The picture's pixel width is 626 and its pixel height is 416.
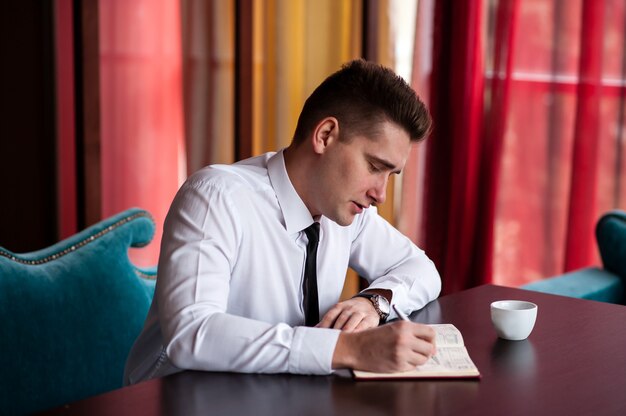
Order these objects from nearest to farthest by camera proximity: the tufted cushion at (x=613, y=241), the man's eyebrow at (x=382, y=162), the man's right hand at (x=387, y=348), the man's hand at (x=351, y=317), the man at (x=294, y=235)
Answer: the man's right hand at (x=387, y=348), the man at (x=294, y=235), the man's hand at (x=351, y=317), the man's eyebrow at (x=382, y=162), the tufted cushion at (x=613, y=241)

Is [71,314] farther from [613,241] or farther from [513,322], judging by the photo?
[613,241]

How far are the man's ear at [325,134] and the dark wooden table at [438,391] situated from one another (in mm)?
494

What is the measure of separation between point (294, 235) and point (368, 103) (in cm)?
32

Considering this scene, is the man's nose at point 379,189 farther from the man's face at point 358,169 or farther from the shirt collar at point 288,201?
the shirt collar at point 288,201

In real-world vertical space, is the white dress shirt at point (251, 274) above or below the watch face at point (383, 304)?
above

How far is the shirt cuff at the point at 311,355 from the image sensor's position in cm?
128

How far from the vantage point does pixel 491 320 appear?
163cm

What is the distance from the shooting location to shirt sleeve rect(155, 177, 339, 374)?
129 cm

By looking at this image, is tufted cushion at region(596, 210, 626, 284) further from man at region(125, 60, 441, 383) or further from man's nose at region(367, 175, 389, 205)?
man's nose at region(367, 175, 389, 205)

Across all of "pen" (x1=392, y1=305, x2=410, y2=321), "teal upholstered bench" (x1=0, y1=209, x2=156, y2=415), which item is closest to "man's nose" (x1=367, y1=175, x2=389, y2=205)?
"pen" (x1=392, y1=305, x2=410, y2=321)

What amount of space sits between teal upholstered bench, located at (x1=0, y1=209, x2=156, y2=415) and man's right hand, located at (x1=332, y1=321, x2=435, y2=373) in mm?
949

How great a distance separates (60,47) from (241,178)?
119 centimetres

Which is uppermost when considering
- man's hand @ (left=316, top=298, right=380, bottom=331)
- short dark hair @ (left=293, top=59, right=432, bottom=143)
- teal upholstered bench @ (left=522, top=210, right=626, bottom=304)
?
short dark hair @ (left=293, top=59, right=432, bottom=143)

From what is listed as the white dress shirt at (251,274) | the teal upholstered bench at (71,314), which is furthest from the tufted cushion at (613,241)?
the teal upholstered bench at (71,314)
